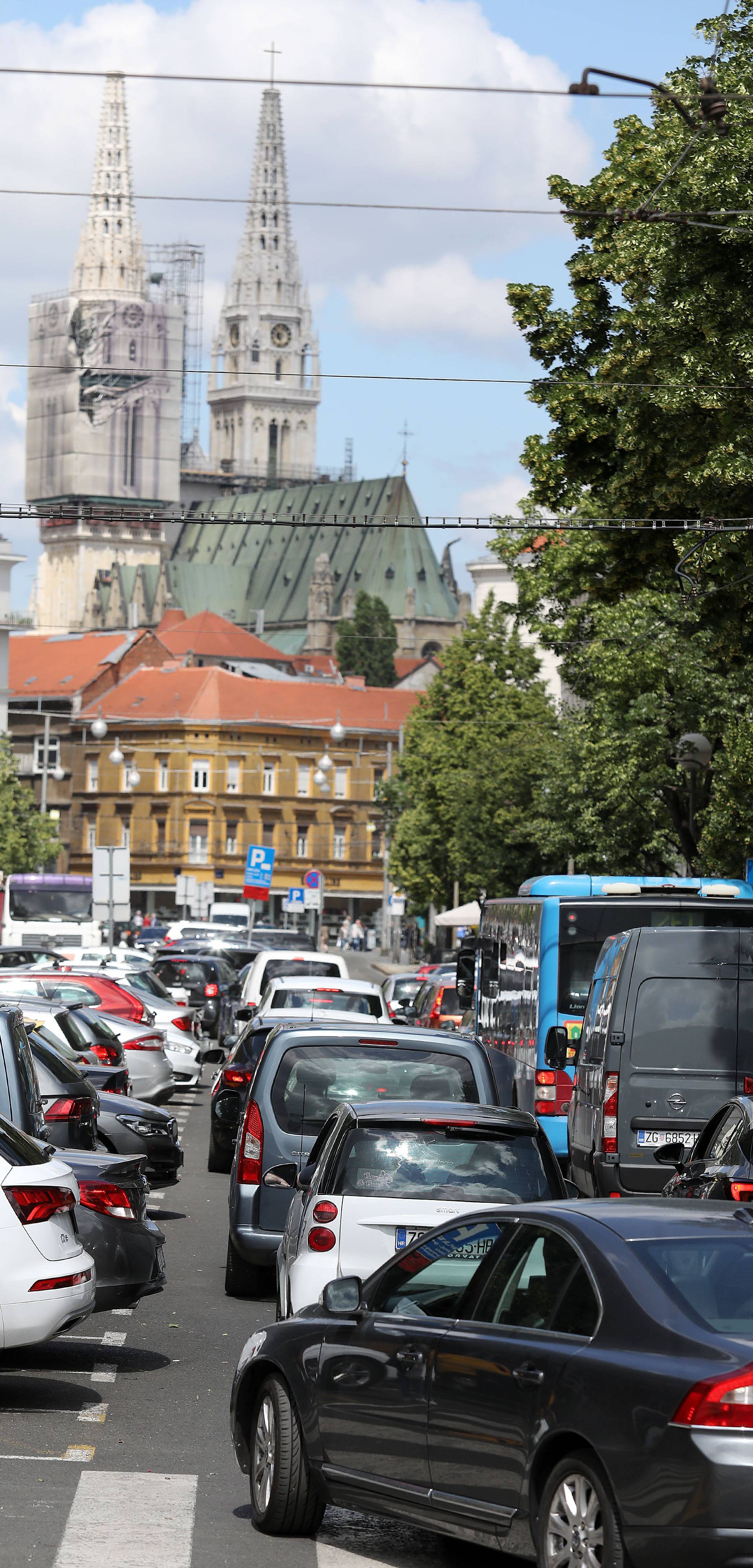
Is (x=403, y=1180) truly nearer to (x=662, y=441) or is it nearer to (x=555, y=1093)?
(x=555, y=1093)

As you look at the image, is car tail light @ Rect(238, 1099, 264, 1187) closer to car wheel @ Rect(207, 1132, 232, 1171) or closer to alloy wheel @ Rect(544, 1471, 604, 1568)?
alloy wheel @ Rect(544, 1471, 604, 1568)

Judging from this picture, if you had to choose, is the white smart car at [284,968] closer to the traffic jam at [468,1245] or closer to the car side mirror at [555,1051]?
the traffic jam at [468,1245]

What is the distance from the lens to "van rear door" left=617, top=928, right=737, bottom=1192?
50.0 ft

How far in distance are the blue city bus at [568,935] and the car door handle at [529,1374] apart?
10639 millimetres

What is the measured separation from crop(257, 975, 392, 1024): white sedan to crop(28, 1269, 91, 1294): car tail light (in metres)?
8.75

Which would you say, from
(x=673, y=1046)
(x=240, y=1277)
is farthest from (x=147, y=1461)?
(x=673, y=1046)

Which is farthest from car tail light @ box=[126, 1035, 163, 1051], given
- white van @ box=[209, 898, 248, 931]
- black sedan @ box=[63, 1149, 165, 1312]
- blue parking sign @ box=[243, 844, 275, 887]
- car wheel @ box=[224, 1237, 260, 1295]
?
white van @ box=[209, 898, 248, 931]

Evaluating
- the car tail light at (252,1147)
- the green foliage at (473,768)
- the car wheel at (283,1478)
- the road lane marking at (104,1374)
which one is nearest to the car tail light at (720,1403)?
the car wheel at (283,1478)

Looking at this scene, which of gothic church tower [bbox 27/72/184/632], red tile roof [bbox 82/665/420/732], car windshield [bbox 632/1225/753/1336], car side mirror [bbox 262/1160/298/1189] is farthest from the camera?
gothic church tower [bbox 27/72/184/632]

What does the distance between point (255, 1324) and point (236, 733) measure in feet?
398

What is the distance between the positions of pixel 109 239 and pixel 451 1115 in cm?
18002

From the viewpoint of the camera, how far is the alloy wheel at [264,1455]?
7754 mm

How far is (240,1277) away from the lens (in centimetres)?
1359

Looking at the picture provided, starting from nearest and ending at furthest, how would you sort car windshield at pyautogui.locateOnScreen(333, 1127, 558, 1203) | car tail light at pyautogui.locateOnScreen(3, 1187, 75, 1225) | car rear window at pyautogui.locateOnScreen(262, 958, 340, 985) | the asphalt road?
the asphalt road, car windshield at pyautogui.locateOnScreen(333, 1127, 558, 1203), car tail light at pyautogui.locateOnScreen(3, 1187, 75, 1225), car rear window at pyautogui.locateOnScreen(262, 958, 340, 985)
